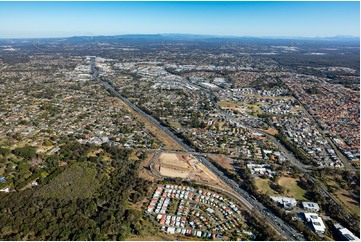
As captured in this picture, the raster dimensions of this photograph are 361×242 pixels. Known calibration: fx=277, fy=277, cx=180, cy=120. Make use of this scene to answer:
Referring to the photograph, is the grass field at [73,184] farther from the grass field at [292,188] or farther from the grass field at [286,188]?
the grass field at [292,188]

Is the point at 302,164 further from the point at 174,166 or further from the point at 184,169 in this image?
the point at 174,166

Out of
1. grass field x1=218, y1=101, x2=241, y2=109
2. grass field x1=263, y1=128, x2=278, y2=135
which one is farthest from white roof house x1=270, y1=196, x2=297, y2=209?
grass field x1=218, y1=101, x2=241, y2=109

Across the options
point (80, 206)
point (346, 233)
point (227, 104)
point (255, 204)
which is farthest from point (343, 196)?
point (227, 104)

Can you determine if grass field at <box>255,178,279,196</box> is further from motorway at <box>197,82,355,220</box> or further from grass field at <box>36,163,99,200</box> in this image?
grass field at <box>36,163,99,200</box>

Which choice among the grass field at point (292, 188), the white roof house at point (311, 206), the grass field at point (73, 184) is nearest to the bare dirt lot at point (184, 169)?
the grass field at point (292, 188)

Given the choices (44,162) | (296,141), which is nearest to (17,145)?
(44,162)
